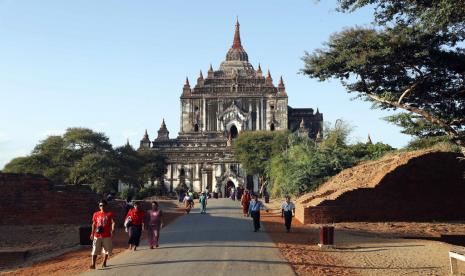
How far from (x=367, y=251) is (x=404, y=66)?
204 inches

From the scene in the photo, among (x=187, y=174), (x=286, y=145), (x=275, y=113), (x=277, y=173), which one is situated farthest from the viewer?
(x=275, y=113)

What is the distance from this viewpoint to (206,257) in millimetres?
12000

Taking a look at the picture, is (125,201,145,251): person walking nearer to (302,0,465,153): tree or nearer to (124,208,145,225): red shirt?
(124,208,145,225): red shirt

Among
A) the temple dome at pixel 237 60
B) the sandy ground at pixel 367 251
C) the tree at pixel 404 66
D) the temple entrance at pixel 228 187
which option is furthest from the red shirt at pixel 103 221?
the temple dome at pixel 237 60

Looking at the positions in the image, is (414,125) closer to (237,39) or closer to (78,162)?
(78,162)

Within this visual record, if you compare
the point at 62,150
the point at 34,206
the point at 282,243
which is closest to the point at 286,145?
the point at 62,150

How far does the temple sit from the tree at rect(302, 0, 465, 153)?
4324 centimetres

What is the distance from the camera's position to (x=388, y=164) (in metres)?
24.0

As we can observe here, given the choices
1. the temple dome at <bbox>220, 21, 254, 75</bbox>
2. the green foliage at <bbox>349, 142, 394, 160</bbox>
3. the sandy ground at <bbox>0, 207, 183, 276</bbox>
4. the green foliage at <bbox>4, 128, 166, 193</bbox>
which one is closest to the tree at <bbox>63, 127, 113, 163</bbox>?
the green foliage at <bbox>4, 128, 166, 193</bbox>

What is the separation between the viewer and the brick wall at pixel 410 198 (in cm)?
2188

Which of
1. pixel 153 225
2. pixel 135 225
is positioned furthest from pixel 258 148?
pixel 135 225

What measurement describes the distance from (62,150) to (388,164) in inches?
931

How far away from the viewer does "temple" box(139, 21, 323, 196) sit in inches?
2414

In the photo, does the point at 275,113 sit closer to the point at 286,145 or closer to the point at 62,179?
the point at 286,145
